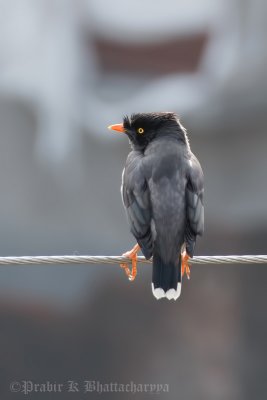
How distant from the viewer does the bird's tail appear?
6.19 metres

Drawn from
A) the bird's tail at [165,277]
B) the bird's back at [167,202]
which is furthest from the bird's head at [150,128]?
the bird's tail at [165,277]

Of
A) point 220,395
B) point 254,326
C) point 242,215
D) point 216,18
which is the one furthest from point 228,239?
point 216,18

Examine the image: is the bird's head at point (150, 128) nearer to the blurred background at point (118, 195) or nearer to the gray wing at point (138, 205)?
the gray wing at point (138, 205)

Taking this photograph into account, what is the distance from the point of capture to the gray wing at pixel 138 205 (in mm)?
6172

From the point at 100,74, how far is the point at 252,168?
97.1 inches

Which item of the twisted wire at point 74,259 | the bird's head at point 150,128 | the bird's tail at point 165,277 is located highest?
the bird's head at point 150,128

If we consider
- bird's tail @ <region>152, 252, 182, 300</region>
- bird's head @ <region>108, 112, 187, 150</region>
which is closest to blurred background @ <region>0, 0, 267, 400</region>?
bird's head @ <region>108, 112, 187, 150</region>

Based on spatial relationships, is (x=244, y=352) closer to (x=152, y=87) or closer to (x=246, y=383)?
(x=246, y=383)

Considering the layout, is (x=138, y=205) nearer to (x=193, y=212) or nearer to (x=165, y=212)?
(x=165, y=212)

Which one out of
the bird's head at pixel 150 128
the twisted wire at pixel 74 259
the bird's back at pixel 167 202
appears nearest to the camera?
the twisted wire at pixel 74 259

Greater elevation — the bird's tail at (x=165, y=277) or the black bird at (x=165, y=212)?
the black bird at (x=165, y=212)

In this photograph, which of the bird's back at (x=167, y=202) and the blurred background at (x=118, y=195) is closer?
the bird's back at (x=167, y=202)

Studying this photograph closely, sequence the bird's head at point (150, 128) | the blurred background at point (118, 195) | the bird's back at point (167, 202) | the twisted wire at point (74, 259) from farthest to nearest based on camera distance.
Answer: the blurred background at point (118, 195) < the bird's head at point (150, 128) < the bird's back at point (167, 202) < the twisted wire at point (74, 259)

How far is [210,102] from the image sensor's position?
42.0 ft
